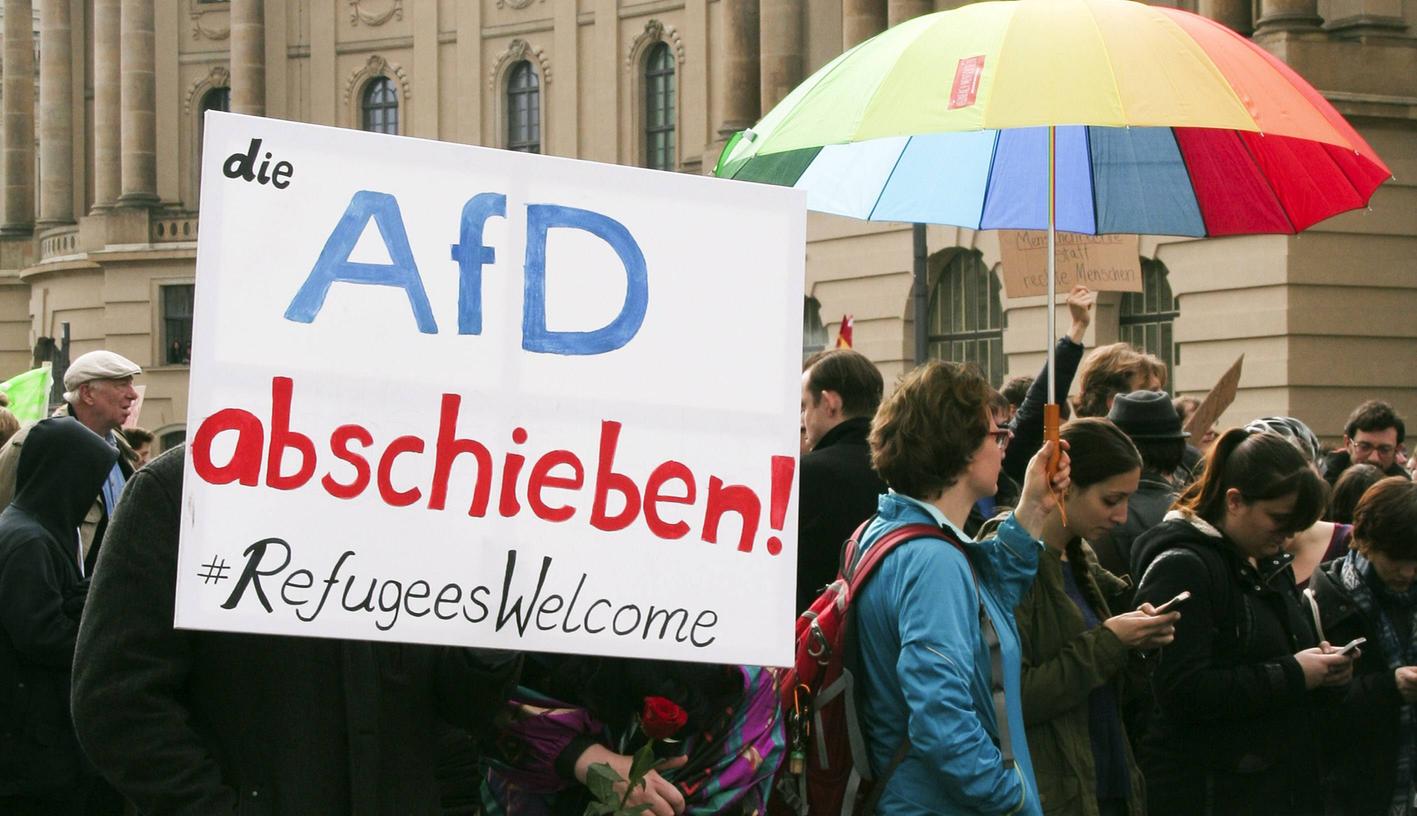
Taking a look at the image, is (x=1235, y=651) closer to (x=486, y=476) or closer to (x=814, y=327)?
(x=486, y=476)

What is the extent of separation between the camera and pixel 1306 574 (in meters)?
6.60

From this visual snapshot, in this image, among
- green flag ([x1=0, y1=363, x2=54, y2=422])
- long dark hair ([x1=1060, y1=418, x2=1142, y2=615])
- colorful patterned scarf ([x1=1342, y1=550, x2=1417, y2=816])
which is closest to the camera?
long dark hair ([x1=1060, y1=418, x2=1142, y2=615])

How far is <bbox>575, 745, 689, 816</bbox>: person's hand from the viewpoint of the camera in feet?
13.4

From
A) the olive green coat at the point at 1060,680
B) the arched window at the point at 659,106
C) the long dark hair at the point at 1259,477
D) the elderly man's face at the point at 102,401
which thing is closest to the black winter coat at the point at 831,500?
the long dark hair at the point at 1259,477

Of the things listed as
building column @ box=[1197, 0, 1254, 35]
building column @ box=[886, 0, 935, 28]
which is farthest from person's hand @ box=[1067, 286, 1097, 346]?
building column @ box=[886, 0, 935, 28]

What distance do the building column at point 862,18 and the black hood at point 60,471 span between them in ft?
80.6

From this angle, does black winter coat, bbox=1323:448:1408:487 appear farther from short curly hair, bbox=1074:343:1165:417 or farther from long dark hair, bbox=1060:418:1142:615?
long dark hair, bbox=1060:418:1142:615

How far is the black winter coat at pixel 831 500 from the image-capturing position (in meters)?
5.92

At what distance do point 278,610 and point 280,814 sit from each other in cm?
46

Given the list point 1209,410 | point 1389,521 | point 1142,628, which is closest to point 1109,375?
point 1209,410

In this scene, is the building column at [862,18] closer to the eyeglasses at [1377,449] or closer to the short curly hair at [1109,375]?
the eyeglasses at [1377,449]

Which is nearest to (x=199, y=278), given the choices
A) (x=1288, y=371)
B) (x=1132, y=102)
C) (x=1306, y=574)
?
(x=1132, y=102)

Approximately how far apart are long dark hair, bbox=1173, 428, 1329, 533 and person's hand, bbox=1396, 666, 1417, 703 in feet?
2.53

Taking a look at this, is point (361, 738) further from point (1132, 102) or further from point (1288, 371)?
point (1288, 371)
